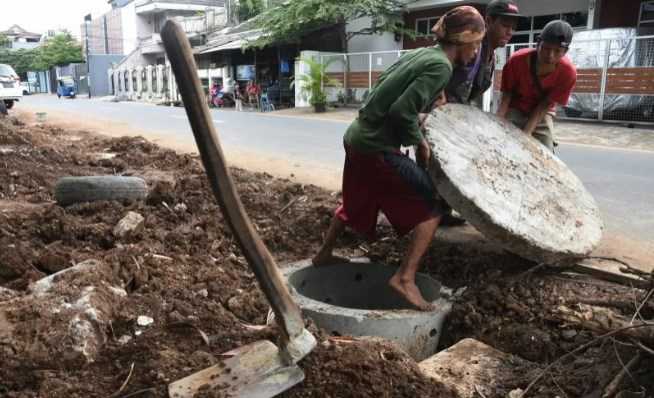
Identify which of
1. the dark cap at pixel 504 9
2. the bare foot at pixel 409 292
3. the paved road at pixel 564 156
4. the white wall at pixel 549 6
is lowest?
the bare foot at pixel 409 292

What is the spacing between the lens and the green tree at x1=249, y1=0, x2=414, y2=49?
19328mm

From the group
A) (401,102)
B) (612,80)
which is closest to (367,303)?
(401,102)

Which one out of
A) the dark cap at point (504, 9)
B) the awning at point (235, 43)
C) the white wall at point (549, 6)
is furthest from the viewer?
the awning at point (235, 43)

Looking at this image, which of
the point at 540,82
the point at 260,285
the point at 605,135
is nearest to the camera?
the point at 260,285

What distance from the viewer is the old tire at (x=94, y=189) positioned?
4789 millimetres

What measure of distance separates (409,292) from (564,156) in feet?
20.8

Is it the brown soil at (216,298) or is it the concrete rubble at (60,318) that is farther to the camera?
the concrete rubble at (60,318)

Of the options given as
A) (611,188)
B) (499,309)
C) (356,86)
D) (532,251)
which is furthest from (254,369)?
(356,86)

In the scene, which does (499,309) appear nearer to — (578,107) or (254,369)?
(254,369)

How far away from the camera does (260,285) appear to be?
2.12 m

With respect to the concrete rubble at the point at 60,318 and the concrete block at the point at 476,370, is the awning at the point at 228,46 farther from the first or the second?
the concrete block at the point at 476,370

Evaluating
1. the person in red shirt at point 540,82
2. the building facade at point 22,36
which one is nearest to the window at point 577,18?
the person in red shirt at point 540,82

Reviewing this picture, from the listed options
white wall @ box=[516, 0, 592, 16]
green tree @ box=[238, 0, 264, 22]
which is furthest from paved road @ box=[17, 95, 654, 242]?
green tree @ box=[238, 0, 264, 22]

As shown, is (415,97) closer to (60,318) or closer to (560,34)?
(560,34)
